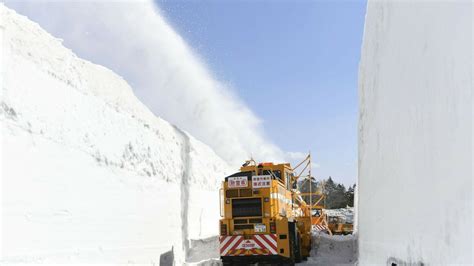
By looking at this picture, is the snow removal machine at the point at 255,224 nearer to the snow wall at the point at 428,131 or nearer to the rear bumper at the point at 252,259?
the rear bumper at the point at 252,259

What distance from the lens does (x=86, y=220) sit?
9.96 metres

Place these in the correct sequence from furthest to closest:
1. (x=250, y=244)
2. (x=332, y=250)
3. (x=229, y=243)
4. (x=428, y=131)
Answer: (x=332, y=250) < (x=229, y=243) < (x=250, y=244) < (x=428, y=131)

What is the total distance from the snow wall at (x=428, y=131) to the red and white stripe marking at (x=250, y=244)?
7437 millimetres

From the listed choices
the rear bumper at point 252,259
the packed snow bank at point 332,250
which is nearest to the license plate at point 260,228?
the rear bumper at point 252,259

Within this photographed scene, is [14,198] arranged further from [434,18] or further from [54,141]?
[434,18]

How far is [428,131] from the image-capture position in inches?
156

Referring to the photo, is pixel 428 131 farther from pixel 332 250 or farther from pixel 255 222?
pixel 332 250

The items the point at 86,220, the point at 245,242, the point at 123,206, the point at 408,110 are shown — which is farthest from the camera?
the point at 245,242

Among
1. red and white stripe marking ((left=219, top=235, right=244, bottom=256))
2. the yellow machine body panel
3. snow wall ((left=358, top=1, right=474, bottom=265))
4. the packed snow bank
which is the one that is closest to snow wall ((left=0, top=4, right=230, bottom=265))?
red and white stripe marking ((left=219, top=235, right=244, bottom=256))

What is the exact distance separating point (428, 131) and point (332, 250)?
53.1 feet

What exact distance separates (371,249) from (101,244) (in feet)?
18.6

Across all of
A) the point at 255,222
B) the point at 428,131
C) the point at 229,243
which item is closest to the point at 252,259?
the point at 229,243

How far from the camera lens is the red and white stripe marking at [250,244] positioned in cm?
1399

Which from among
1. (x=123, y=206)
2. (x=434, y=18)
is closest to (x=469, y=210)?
(x=434, y=18)
